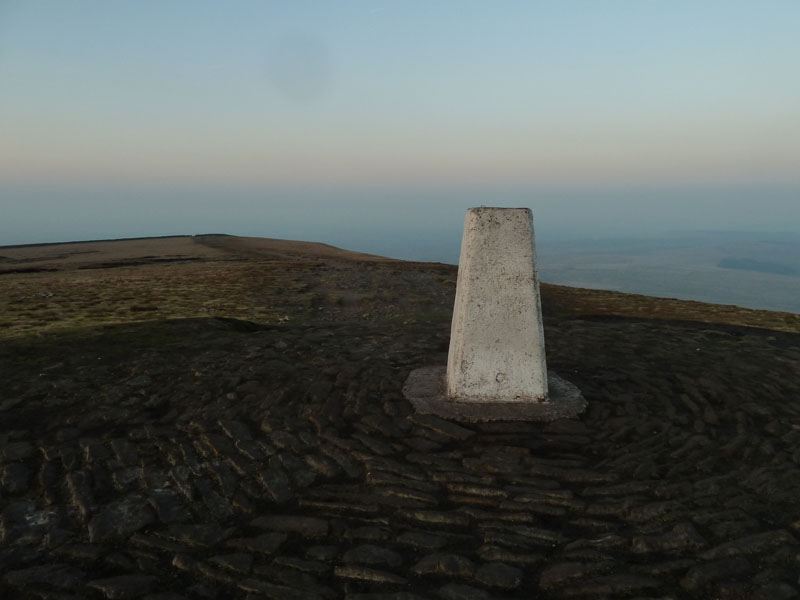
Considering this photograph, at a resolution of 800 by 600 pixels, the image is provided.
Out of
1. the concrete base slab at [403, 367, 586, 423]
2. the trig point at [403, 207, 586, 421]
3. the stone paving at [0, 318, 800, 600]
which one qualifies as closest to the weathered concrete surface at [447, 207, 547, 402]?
the trig point at [403, 207, 586, 421]

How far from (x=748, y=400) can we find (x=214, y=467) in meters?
8.99

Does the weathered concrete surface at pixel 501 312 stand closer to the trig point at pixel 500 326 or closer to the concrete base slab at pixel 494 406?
the trig point at pixel 500 326

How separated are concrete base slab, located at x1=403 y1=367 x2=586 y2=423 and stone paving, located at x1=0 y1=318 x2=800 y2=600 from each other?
23 cm

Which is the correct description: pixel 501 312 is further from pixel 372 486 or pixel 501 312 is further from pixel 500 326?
pixel 372 486

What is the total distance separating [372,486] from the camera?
5.97 meters

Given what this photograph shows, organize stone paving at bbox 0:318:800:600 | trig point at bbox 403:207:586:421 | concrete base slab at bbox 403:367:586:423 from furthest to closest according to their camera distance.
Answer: trig point at bbox 403:207:586:421 → concrete base slab at bbox 403:367:586:423 → stone paving at bbox 0:318:800:600

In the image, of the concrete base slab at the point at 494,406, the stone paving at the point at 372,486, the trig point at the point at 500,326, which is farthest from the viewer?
the trig point at the point at 500,326

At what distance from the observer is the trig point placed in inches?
319

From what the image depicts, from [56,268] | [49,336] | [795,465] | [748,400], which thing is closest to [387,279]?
[49,336]

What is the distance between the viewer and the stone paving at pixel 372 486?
4.43m

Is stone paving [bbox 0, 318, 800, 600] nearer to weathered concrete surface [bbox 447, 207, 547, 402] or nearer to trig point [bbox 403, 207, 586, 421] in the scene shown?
trig point [bbox 403, 207, 586, 421]

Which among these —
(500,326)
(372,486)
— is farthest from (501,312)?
(372,486)

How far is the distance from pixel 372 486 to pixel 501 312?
142 inches

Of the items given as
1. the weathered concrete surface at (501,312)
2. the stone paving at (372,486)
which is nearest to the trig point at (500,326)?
the weathered concrete surface at (501,312)
